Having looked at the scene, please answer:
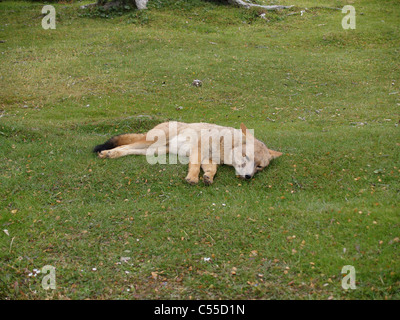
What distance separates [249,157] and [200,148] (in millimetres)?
1202

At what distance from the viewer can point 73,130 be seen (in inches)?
443

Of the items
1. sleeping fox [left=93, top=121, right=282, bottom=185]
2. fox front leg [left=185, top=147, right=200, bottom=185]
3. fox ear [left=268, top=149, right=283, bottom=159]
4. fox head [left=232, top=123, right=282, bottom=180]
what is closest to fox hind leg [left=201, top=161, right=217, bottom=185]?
sleeping fox [left=93, top=121, right=282, bottom=185]

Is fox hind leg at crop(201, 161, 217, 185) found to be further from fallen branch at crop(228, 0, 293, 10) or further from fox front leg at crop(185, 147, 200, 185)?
fallen branch at crop(228, 0, 293, 10)

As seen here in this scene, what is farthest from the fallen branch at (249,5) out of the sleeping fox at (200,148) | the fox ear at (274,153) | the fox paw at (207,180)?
the fox paw at (207,180)

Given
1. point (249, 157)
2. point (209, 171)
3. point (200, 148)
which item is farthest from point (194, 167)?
point (249, 157)

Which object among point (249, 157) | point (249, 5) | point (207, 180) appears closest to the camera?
point (207, 180)

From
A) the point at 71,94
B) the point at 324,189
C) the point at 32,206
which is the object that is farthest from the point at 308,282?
the point at 71,94

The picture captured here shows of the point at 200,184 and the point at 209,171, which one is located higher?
the point at 209,171

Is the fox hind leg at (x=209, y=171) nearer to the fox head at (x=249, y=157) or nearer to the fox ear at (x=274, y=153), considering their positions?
the fox head at (x=249, y=157)

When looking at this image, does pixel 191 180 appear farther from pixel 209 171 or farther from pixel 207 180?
pixel 209 171

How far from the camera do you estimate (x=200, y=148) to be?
8672mm

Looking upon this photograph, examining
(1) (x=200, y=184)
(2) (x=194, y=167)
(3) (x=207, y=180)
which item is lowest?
(1) (x=200, y=184)

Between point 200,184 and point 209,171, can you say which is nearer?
point 200,184

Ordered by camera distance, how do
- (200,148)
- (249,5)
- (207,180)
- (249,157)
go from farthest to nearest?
(249,5), (200,148), (249,157), (207,180)
